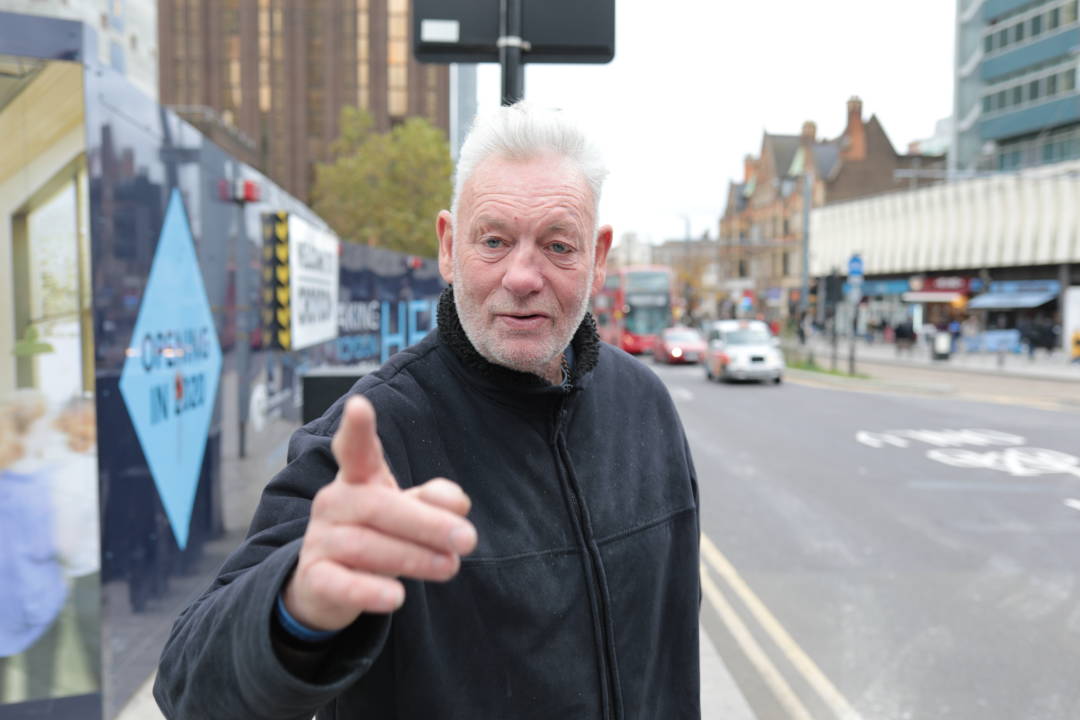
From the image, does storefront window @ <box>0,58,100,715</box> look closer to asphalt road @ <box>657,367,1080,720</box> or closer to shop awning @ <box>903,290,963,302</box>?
asphalt road @ <box>657,367,1080,720</box>

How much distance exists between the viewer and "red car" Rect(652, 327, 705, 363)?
29.4m

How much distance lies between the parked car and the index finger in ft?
67.8

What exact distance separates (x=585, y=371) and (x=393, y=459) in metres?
0.48

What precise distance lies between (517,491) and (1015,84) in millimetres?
51253

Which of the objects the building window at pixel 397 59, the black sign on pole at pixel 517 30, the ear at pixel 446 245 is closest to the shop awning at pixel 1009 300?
the black sign on pole at pixel 517 30

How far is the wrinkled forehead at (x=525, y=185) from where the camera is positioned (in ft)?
4.97

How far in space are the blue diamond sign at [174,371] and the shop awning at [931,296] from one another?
44.1 m

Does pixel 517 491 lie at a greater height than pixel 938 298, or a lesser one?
lesser

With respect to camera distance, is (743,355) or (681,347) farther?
(681,347)

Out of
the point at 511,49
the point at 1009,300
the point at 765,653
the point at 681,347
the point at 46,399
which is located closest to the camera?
the point at 46,399

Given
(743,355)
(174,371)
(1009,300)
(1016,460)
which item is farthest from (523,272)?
(1009,300)

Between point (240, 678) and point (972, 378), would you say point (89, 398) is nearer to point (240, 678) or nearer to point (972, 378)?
point (240, 678)

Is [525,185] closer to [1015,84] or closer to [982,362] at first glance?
[982,362]

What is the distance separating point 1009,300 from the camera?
37.1 m
